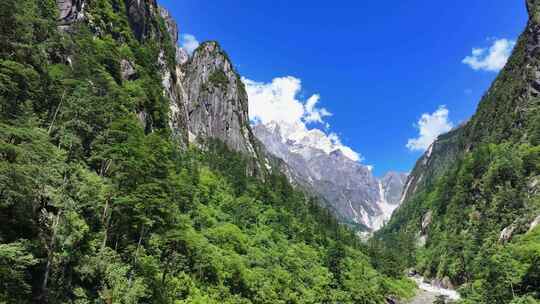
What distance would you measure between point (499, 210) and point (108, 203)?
3617 inches

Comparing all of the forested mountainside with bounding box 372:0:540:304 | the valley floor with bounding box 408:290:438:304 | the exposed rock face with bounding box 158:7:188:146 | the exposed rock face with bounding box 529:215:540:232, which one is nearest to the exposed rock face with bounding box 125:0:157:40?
the exposed rock face with bounding box 158:7:188:146

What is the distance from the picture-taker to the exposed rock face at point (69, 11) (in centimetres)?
5528

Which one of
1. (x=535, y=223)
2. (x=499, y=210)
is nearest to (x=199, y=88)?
(x=499, y=210)

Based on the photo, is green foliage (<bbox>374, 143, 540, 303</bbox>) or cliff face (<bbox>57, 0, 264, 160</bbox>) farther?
cliff face (<bbox>57, 0, 264, 160</bbox>)

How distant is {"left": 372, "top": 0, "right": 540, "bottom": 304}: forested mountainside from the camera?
44.2m

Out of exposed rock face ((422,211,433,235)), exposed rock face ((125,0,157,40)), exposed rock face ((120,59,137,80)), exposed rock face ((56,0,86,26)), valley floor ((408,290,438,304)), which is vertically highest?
exposed rock face ((125,0,157,40))

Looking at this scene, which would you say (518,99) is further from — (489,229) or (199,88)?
(199,88)

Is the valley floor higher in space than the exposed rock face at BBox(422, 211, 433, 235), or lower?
lower

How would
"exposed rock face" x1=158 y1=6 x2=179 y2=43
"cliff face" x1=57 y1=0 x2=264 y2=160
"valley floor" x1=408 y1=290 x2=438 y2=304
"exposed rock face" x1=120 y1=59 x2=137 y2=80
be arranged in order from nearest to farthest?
1. "exposed rock face" x1=120 y1=59 x2=137 y2=80
2. "valley floor" x1=408 y1=290 x2=438 y2=304
3. "cliff face" x1=57 y1=0 x2=264 y2=160
4. "exposed rock face" x1=158 y1=6 x2=179 y2=43

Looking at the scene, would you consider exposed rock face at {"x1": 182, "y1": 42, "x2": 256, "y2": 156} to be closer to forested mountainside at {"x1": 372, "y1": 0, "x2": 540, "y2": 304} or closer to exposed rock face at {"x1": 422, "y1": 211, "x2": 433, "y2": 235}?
forested mountainside at {"x1": 372, "y1": 0, "x2": 540, "y2": 304}

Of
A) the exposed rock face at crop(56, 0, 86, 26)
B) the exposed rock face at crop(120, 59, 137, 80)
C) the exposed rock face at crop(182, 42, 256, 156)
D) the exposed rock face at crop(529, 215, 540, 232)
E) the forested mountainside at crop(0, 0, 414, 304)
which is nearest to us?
the forested mountainside at crop(0, 0, 414, 304)

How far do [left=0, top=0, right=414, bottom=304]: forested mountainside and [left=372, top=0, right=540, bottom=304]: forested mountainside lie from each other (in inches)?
Answer: 902

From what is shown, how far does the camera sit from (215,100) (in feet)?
448

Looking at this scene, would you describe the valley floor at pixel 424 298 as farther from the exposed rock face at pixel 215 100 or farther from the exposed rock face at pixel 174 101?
the exposed rock face at pixel 215 100
